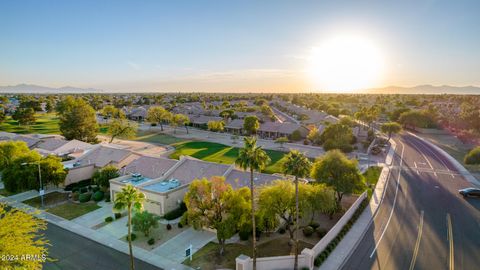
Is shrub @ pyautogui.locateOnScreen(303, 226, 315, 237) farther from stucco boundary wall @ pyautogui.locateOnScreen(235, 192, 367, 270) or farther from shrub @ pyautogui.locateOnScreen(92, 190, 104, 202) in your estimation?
shrub @ pyautogui.locateOnScreen(92, 190, 104, 202)

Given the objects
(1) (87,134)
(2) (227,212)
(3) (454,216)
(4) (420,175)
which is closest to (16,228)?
(2) (227,212)

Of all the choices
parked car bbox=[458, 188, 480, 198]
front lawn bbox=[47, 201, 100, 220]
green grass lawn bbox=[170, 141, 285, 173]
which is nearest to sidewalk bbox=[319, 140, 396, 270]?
parked car bbox=[458, 188, 480, 198]

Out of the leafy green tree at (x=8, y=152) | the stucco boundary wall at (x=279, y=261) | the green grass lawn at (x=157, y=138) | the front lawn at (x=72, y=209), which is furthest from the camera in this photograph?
the green grass lawn at (x=157, y=138)

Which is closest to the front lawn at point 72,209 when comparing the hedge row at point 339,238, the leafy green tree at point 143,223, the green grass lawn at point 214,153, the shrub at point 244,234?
the leafy green tree at point 143,223

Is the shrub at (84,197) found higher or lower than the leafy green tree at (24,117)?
lower

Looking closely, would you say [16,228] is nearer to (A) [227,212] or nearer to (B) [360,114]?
(A) [227,212]

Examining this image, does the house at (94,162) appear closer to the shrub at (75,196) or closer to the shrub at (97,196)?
the shrub at (75,196)

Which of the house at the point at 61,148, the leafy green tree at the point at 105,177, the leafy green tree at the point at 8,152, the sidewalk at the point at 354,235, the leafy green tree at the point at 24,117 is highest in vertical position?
the leafy green tree at the point at 24,117
